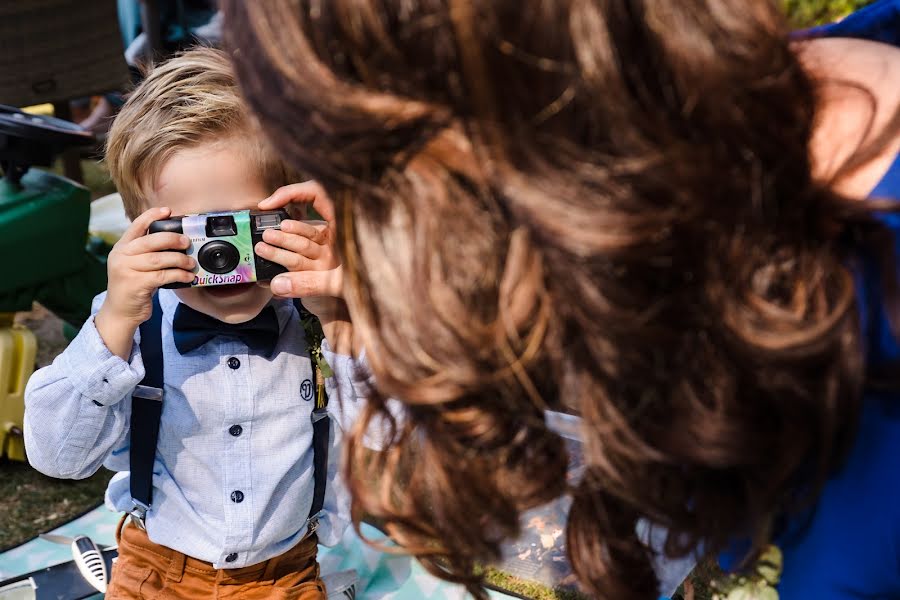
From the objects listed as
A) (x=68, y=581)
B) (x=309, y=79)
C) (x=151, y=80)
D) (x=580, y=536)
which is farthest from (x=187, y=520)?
(x=309, y=79)

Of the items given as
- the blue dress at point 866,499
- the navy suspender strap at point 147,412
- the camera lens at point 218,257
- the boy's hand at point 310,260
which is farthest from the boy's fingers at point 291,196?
the blue dress at point 866,499

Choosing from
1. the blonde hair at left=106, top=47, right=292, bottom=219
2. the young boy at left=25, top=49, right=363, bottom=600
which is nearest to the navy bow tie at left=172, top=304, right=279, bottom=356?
the young boy at left=25, top=49, right=363, bottom=600

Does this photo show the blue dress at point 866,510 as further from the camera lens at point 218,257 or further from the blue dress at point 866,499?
the camera lens at point 218,257

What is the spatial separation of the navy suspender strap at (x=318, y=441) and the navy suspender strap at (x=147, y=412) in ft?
0.93

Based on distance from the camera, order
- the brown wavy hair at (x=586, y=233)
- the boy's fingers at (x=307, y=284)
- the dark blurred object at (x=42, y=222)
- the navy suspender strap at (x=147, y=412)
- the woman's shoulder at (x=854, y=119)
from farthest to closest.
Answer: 1. the dark blurred object at (x=42, y=222)
2. the navy suspender strap at (x=147, y=412)
3. the boy's fingers at (x=307, y=284)
4. the woman's shoulder at (x=854, y=119)
5. the brown wavy hair at (x=586, y=233)

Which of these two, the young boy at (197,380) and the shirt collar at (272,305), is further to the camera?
the shirt collar at (272,305)

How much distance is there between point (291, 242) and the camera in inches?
56.9

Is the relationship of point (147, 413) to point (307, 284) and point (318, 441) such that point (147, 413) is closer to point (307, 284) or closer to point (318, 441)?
point (318, 441)

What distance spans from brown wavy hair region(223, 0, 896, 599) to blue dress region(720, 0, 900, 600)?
74 millimetres

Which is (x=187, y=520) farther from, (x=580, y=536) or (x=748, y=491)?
(x=748, y=491)

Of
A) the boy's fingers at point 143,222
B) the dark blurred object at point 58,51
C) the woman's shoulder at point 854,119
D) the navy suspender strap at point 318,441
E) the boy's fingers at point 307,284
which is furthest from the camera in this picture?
the dark blurred object at point 58,51

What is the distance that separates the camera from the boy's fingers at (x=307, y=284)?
4.52ft

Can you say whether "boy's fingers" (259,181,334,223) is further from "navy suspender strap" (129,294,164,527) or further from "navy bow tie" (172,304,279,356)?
"navy suspender strap" (129,294,164,527)

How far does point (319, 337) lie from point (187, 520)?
1.46 ft
